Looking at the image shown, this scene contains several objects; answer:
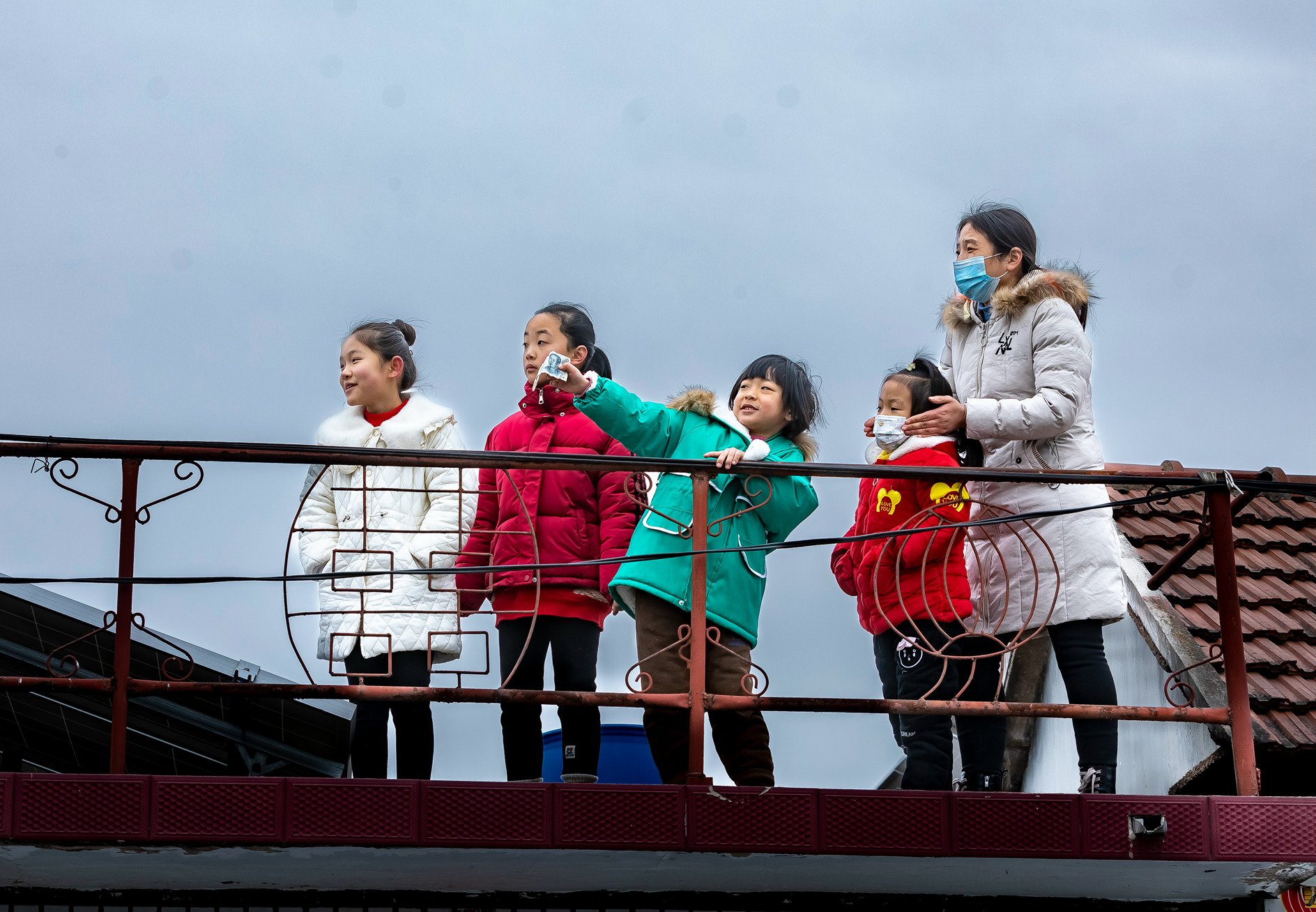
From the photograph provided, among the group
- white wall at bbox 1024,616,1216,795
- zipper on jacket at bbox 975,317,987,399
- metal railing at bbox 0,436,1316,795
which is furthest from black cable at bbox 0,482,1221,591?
white wall at bbox 1024,616,1216,795

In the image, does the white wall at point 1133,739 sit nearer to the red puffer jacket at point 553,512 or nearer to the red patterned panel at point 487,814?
the red puffer jacket at point 553,512

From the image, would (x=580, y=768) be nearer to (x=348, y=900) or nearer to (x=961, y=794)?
(x=348, y=900)

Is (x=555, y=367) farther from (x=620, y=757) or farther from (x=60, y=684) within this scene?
(x=620, y=757)

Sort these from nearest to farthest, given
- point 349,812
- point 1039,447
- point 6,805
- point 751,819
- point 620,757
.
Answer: point 6,805
point 349,812
point 751,819
point 1039,447
point 620,757

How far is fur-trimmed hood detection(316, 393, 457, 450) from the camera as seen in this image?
19.0 feet

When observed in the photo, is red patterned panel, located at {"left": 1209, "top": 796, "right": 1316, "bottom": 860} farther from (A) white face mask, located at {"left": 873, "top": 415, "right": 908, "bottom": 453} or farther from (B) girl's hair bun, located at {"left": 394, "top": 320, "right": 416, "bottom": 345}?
(B) girl's hair bun, located at {"left": 394, "top": 320, "right": 416, "bottom": 345}

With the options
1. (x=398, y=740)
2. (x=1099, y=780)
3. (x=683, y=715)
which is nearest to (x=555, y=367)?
(x=683, y=715)

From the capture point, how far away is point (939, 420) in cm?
548

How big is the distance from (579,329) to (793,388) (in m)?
0.90

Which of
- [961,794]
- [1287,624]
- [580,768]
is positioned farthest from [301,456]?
[1287,624]

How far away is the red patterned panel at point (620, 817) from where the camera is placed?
4.70m

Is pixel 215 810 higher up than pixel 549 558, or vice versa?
pixel 549 558

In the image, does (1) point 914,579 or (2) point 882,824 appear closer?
(2) point 882,824

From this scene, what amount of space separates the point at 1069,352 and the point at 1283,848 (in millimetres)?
1909
